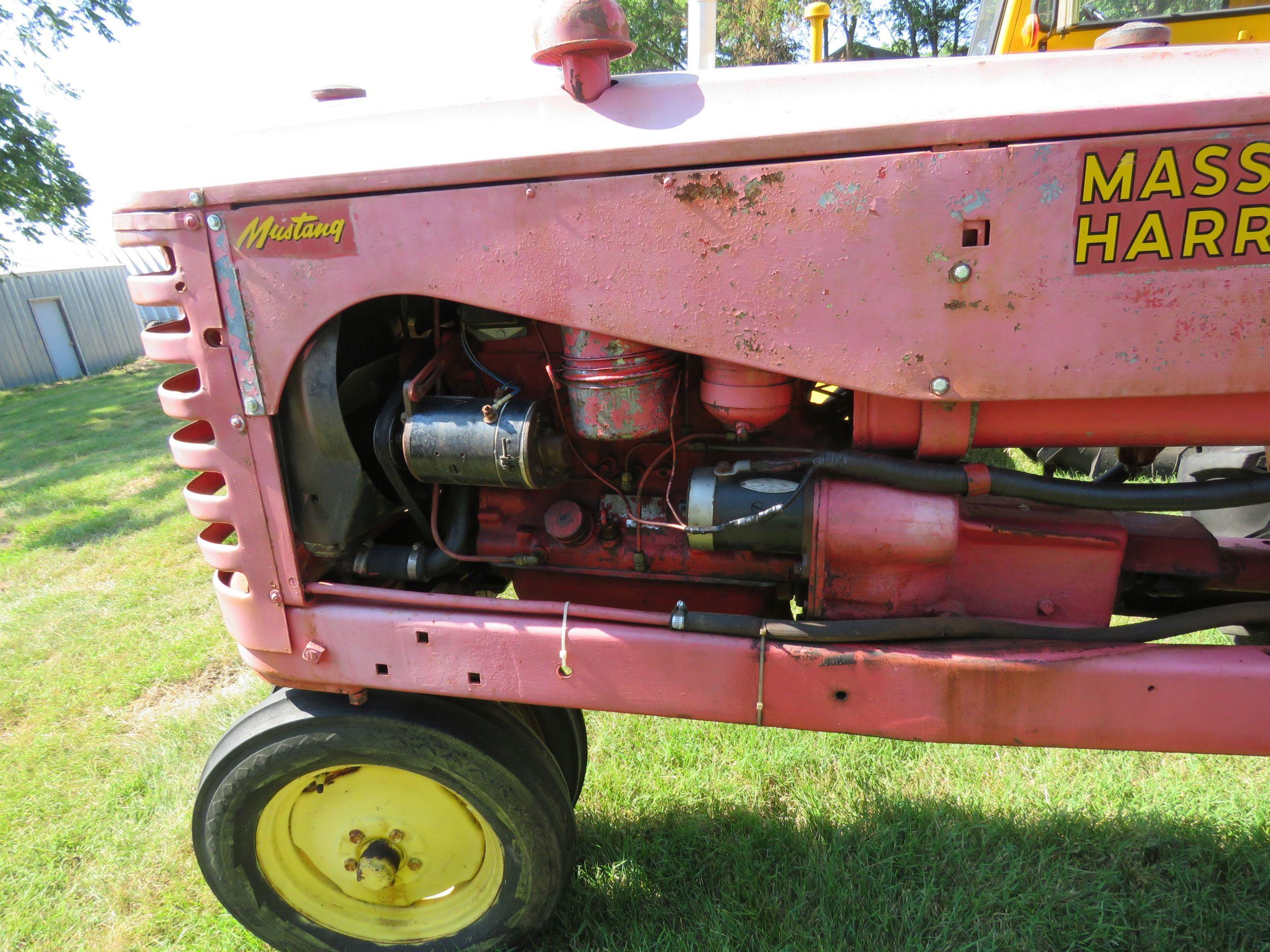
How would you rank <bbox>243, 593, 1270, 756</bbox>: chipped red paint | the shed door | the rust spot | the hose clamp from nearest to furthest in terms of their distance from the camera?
the rust spot → <bbox>243, 593, 1270, 756</bbox>: chipped red paint → the hose clamp → the shed door

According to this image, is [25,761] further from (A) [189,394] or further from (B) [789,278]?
(B) [789,278]

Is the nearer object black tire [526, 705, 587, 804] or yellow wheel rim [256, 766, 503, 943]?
yellow wheel rim [256, 766, 503, 943]

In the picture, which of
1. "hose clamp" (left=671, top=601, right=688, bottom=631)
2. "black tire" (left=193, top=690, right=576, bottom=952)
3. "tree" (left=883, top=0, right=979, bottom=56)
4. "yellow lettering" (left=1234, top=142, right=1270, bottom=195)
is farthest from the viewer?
"tree" (left=883, top=0, right=979, bottom=56)

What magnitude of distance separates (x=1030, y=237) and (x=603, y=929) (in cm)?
189

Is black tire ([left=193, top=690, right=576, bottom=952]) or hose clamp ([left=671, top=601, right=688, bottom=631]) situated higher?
hose clamp ([left=671, top=601, right=688, bottom=631])

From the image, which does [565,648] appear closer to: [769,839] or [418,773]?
[418,773]

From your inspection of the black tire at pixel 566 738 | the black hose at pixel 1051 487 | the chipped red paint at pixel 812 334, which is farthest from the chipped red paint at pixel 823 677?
the black tire at pixel 566 738

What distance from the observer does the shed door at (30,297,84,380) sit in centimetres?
1538

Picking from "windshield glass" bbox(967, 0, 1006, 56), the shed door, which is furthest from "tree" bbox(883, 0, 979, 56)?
the shed door

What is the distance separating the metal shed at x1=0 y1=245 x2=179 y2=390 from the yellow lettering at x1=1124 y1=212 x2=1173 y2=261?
616 inches

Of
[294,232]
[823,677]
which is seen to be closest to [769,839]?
[823,677]

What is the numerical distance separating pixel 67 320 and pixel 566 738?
1855 cm

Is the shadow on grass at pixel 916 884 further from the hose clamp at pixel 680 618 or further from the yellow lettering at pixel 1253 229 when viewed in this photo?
the yellow lettering at pixel 1253 229

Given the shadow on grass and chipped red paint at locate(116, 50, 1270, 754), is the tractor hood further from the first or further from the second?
the shadow on grass
